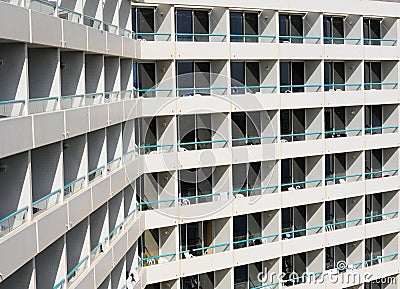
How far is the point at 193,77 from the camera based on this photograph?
16.0 meters

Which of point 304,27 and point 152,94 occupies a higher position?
point 304,27

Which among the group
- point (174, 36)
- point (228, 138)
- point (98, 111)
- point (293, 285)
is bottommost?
point (293, 285)

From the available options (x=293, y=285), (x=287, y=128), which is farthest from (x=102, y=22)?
(x=293, y=285)

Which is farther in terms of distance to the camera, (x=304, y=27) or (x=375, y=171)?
(x=375, y=171)

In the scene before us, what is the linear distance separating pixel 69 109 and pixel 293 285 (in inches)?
391

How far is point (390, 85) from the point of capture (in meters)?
19.1

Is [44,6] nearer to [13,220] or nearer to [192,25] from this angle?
[13,220]

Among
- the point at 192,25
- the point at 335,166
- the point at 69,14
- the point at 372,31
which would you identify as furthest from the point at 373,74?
the point at 69,14

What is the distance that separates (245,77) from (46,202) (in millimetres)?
8750

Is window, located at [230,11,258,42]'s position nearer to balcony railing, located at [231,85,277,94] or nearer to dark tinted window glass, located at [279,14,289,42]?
dark tinted window glass, located at [279,14,289,42]

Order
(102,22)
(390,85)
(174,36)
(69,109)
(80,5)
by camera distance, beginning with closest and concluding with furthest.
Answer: (69,109), (80,5), (102,22), (174,36), (390,85)

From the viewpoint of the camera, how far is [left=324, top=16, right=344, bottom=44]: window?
59.5 feet

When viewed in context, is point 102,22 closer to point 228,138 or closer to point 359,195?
point 228,138

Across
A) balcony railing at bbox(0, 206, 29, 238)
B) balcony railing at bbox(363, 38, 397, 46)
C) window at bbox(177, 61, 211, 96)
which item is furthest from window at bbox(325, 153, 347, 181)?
balcony railing at bbox(0, 206, 29, 238)
